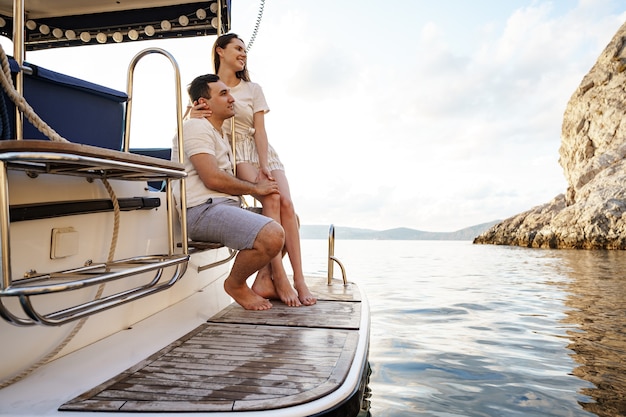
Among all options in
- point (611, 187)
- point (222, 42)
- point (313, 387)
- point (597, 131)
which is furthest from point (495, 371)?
point (597, 131)

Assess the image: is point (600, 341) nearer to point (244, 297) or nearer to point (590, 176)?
point (244, 297)

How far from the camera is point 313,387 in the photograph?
1514 millimetres

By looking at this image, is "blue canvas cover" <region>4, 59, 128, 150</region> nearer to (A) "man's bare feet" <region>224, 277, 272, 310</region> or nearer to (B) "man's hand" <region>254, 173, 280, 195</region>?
(B) "man's hand" <region>254, 173, 280, 195</region>

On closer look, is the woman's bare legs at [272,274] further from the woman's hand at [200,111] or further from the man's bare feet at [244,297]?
the woman's hand at [200,111]

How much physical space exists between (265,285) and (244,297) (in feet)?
1.15

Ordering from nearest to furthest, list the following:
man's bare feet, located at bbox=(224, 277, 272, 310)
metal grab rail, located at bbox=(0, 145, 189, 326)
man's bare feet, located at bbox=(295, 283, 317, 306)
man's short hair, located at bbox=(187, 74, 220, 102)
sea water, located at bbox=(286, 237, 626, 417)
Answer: metal grab rail, located at bbox=(0, 145, 189, 326) < sea water, located at bbox=(286, 237, 626, 417) < man's bare feet, located at bbox=(224, 277, 272, 310) < man's short hair, located at bbox=(187, 74, 220, 102) < man's bare feet, located at bbox=(295, 283, 317, 306)

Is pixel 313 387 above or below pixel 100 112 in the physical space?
below

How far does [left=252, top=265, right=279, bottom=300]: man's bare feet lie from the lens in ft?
10.4

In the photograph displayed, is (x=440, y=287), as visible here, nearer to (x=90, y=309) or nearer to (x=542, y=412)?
(x=542, y=412)

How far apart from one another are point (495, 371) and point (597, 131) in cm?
3145

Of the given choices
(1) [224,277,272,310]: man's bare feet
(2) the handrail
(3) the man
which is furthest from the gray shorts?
(1) [224,277,272,310]: man's bare feet

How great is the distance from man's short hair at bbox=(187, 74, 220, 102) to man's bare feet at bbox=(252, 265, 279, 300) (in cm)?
125

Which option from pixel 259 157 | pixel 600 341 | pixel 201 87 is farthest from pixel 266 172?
pixel 600 341

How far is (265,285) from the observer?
10.5 feet
